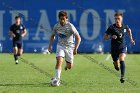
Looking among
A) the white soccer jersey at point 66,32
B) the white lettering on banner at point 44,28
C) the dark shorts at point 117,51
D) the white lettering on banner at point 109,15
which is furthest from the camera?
the white lettering on banner at point 44,28

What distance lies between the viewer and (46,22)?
40.1m

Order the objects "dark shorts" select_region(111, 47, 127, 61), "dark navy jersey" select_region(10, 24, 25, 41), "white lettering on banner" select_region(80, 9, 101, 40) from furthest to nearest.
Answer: "white lettering on banner" select_region(80, 9, 101, 40) → "dark navy jersey" select_region(10, 24, 25, 41) → "dark shorts" select_region(111, 47, 127, 61)

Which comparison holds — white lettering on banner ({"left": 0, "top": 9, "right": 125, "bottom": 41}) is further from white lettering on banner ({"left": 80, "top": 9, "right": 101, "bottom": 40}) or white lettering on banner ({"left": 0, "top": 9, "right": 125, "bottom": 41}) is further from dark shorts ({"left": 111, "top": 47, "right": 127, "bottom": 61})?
dark shorts ({"left": 111, "top": 47, "right": 127, "bottom": 61})

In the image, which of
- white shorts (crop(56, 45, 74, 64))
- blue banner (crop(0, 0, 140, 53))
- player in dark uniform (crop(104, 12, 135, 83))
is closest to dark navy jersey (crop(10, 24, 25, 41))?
player in dark uniform (crop(104, 12, 135, 83))

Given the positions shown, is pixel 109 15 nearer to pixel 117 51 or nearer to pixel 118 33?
pixel 117 51

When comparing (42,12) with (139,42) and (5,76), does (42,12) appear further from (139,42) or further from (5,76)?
(5,76)

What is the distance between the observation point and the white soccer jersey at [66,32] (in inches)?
642

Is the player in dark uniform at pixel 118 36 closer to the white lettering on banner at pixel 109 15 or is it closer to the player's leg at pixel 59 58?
the player's leg at pixel 59 58

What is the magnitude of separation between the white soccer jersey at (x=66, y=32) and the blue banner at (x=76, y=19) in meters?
23.0

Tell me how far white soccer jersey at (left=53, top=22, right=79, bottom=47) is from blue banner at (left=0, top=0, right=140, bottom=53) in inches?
907

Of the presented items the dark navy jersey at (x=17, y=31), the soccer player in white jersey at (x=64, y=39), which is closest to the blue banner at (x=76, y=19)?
the dark navy jersey at (x=17, y=31)

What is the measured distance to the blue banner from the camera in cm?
3975

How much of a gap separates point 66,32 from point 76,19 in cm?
2361

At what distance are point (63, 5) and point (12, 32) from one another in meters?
13.1
